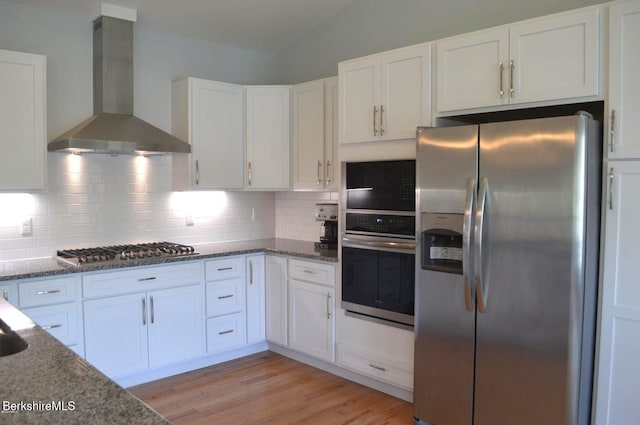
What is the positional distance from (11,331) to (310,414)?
2.02m

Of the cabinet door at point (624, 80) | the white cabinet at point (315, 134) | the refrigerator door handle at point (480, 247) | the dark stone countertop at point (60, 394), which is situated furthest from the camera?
the white cabinet at point (315, 134)

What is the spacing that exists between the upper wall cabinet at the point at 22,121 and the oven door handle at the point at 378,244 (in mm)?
2110

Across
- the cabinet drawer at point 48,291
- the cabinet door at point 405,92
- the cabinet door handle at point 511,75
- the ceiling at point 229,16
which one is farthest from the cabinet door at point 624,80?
the cabinet drawer at point 48,291

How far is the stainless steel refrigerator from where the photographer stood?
2.46 meters

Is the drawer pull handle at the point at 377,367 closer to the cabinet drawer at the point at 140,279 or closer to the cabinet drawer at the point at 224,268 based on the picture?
the cabinet drawer at the point at 224,268

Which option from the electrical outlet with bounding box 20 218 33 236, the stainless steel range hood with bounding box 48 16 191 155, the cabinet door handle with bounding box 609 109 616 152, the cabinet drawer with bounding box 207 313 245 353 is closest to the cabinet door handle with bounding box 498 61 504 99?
the cabinet door handle with bounding box 609 109 616 152

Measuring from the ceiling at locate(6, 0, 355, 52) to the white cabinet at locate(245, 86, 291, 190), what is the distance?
21.8 inches

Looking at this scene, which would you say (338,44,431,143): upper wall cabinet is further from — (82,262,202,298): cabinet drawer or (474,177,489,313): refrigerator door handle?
(82,262,202,298): cabinet drawer

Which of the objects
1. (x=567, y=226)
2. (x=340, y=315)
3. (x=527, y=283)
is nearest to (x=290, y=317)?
(x=340, y=315)

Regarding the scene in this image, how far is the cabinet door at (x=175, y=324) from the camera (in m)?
3.73

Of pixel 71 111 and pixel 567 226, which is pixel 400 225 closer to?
pixel 567 226

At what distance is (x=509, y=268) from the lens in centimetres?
262

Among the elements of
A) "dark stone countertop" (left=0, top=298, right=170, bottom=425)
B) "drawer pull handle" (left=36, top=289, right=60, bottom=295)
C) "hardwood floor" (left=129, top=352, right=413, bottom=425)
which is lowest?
"hardwood floor" (left=129, top=352, right=413, bottom=425)

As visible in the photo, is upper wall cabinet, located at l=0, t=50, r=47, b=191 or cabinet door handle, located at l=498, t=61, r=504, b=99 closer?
cabinet door handle, located at l=498, t=61, r=504, b=99
